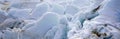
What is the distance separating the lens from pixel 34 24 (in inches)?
301

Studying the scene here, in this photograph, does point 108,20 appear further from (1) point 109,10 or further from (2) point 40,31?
(2) point 40,31

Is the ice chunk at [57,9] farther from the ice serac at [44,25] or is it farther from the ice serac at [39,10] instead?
the ice serac at [44,25]

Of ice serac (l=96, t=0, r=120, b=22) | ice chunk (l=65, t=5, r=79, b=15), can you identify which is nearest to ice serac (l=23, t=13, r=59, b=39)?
ice chunk (l=65, t=5, r=79, b=15)

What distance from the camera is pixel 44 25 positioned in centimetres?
746

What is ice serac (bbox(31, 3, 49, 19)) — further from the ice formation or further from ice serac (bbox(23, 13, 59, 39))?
Result: ice serac (bbox(23, 13, 59, 39))

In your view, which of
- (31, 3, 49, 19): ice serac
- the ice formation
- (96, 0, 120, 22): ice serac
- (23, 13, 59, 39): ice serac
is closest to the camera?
the ice formation

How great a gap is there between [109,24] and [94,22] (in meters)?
0.31

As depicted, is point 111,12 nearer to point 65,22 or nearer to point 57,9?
point 65,22

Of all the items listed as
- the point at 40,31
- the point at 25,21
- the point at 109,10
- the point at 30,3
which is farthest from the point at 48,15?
the point at 30,3

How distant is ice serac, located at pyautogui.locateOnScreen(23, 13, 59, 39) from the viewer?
7398 millimetres

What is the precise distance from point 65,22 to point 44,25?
0.63 meters

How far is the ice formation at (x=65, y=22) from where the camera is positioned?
554 centimetres

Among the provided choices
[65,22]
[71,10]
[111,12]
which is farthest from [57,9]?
[111,12]

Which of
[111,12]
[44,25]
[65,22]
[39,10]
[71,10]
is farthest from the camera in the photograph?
[71,10]
